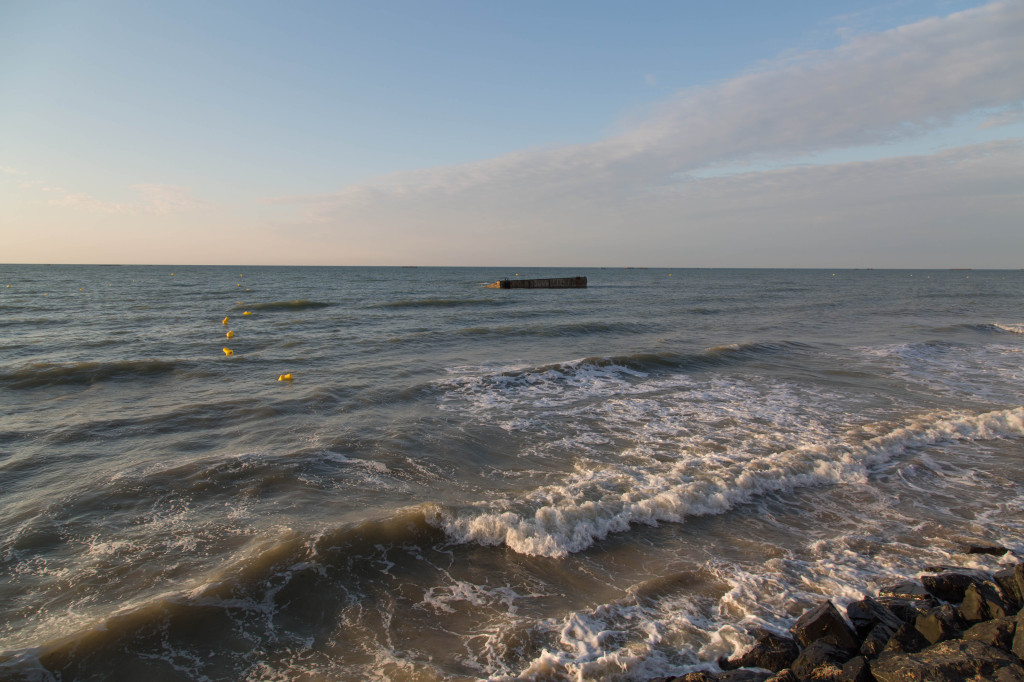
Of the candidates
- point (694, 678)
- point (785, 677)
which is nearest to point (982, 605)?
point (785, 677)

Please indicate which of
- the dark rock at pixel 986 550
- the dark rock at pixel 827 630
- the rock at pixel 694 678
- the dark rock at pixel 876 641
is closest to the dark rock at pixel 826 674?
the dark rock at pixel 827 630

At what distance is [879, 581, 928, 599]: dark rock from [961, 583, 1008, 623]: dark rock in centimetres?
42

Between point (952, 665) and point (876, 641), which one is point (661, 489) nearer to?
point (876, 641)

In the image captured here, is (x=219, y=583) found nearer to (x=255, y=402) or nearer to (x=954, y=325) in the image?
(x=255, y=402)

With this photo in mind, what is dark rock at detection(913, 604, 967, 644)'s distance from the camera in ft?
14.7

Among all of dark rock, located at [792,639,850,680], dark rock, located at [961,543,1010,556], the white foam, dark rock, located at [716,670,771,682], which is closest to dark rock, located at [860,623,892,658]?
dark rock, located at [792,639,850,680]

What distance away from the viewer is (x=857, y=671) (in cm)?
406

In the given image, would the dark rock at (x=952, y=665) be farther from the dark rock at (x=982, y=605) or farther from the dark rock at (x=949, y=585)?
the dark rock at (x=949, y=585)

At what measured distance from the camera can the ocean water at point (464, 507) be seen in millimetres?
5074

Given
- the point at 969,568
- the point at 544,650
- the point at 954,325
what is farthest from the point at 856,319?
the point at 544,650

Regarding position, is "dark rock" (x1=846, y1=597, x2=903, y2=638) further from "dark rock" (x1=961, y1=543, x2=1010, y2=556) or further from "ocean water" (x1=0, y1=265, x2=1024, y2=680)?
"dark rock" (x1=961, y1=543, x2=1010, y2=556)

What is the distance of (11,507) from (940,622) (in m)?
12.2

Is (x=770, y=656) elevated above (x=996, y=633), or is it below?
below

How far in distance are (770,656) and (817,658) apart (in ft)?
1.24
